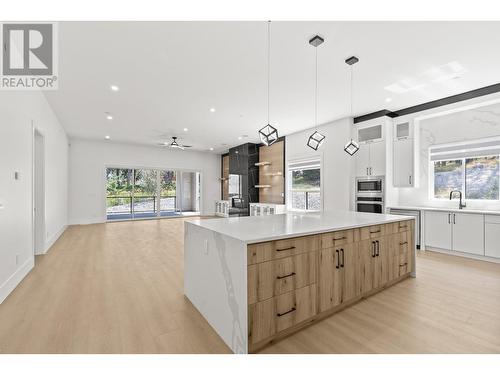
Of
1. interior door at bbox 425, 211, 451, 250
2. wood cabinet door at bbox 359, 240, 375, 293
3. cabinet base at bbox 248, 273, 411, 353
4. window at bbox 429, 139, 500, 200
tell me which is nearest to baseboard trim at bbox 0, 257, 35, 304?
cabinet base at bbox 248, 273, 411, 353

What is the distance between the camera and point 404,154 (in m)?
5.16

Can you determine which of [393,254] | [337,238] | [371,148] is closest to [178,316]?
[337,238]

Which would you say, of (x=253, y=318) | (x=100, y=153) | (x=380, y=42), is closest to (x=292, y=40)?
(x=380, y=42)

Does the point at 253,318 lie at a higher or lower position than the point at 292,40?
lower

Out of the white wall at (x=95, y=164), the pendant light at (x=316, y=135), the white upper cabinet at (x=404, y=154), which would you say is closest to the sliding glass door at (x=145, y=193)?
the white wall at (x=95, y=164)

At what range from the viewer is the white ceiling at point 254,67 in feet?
8.47

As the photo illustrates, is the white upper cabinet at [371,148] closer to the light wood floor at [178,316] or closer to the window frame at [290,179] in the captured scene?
the window frame at [290,179]

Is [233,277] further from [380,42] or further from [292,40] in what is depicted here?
[380,42]

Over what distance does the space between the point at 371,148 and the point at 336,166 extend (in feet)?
2.99

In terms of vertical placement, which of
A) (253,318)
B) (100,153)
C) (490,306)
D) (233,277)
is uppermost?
(100,153)

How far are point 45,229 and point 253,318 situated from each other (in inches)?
192

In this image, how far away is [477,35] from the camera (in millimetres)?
2629

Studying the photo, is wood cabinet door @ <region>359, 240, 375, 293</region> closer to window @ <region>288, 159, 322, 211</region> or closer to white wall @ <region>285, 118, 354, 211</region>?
white wall @ <region>285, 118, 354, 211</region>

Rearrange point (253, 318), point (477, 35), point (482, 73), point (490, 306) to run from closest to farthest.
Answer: point (253, 318) < point (490, 306) < point (477, 35) < point (482, 73)
